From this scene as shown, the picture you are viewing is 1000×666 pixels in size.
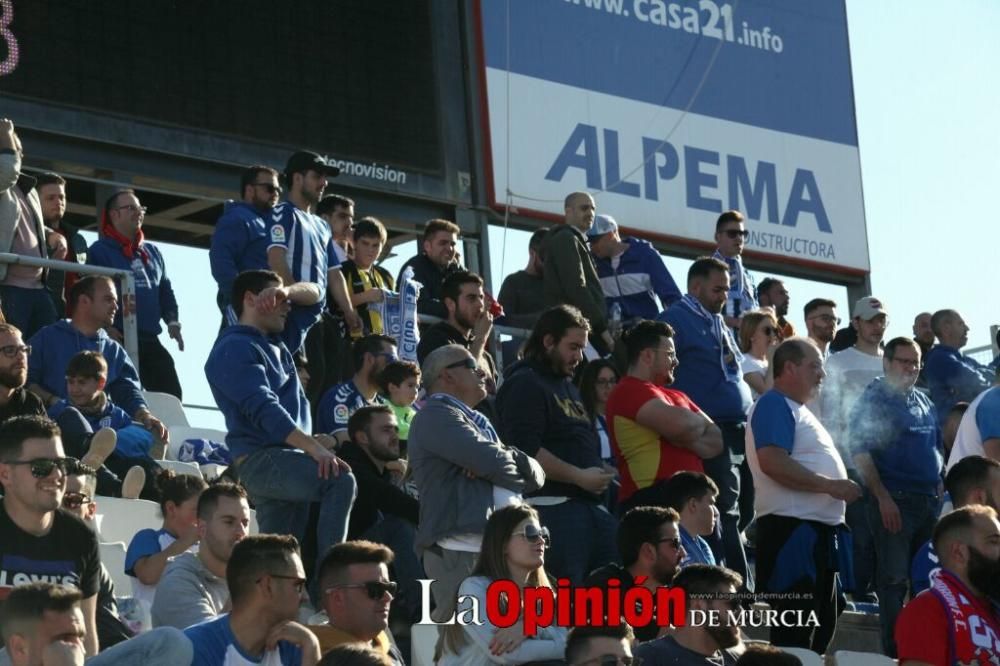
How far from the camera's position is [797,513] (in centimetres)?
812

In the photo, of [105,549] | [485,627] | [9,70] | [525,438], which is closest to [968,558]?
[485,627]

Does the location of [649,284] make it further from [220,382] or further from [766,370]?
[220,382]

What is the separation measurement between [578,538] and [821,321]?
13.4 ft

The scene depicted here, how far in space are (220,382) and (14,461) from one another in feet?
5.65

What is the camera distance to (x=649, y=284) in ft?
40.1

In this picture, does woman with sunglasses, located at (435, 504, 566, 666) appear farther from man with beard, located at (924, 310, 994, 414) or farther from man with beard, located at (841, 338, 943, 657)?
man with beard, located at (924, 310, 994, 414)

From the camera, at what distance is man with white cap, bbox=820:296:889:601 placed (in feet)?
34.0

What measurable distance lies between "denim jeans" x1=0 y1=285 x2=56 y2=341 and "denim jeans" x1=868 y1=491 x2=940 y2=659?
173 inches

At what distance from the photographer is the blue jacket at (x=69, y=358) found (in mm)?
9508

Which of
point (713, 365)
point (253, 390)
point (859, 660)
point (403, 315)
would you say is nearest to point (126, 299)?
point (403, 315)

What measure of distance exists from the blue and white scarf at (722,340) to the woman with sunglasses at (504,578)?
339 centimetres

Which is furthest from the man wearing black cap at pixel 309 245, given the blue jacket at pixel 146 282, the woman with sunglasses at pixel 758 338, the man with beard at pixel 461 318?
the woman with sunglasses at pixel 758 338

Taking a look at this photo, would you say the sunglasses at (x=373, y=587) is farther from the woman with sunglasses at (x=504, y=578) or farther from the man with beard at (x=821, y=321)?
the man with beard at (x=821, y=321)

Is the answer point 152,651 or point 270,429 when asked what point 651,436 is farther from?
point 152,651
